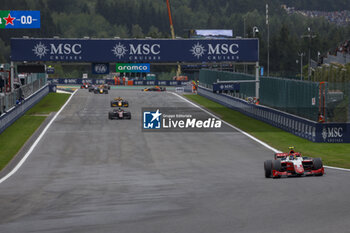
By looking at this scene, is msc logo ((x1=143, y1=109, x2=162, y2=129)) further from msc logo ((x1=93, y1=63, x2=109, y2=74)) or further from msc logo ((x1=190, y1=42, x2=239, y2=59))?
msc logo ((x1=190, y1=42, x2=239, y2=59))

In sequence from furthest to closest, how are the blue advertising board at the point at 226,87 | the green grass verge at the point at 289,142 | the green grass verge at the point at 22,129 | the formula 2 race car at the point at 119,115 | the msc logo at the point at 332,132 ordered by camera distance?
the blue advertising board at the point at 226,87, the formula 2 race car at the point at 119,115, the msc logo at the point at 332,132, the green grass verge at the point at 22,129, the green grass verge at the point at 289,142

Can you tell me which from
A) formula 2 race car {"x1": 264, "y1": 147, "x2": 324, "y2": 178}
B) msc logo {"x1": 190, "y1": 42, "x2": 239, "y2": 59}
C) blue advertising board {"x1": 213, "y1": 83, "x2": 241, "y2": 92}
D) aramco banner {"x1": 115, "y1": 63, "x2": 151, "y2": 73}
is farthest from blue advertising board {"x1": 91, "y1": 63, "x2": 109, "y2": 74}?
formula 2 race car {"x1": 264, "y1": 147, "x2": 324, "y2": 178}

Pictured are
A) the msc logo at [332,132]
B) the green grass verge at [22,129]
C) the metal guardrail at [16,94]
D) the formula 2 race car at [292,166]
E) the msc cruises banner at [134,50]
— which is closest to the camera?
the formula 2 race car at [292,166]

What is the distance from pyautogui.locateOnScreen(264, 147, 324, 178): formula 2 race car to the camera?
23031 millimetres

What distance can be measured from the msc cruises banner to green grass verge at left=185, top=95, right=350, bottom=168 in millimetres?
5810

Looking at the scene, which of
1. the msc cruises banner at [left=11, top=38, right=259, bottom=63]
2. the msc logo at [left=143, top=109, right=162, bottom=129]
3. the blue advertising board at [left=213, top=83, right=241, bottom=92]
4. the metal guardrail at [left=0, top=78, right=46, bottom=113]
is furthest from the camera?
the msc cruises banner at [left=11, top=38, right=259, bottom=63]

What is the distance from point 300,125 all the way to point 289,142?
328 cm

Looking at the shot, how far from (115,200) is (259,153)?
1467 cm

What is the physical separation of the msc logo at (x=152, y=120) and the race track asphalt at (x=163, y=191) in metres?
9.75

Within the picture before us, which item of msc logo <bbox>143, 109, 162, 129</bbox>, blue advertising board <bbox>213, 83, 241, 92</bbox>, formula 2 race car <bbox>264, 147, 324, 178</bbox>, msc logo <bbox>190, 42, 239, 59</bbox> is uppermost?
msc logo <bbox>190, 42, 239, 59</bbox>

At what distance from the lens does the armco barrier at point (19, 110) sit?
148ft

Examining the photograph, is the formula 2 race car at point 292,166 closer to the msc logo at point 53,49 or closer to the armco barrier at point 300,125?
the armco barrier at point 300,125

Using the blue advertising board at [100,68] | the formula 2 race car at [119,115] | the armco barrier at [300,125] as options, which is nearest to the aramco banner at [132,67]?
the blue advertising board at [100,68]

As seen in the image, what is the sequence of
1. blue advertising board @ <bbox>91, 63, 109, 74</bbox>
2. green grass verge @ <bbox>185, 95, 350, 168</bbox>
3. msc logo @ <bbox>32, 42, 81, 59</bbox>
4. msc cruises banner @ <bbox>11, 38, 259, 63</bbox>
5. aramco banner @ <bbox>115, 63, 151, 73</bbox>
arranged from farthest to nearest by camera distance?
blue advertising board @ <bbox>91, 63, 109, 74</bbox>, aramco banner @ <bbox>115, 63, 151, 73</bbox>, msc cruises banner @ <bbox>11, 38, 259, 63</bbox>, msc logo @ <bbox>32, 42, 81, 59</bbox>, green grass verge @ <bbox>185, 95, 350, 168</bbox>
